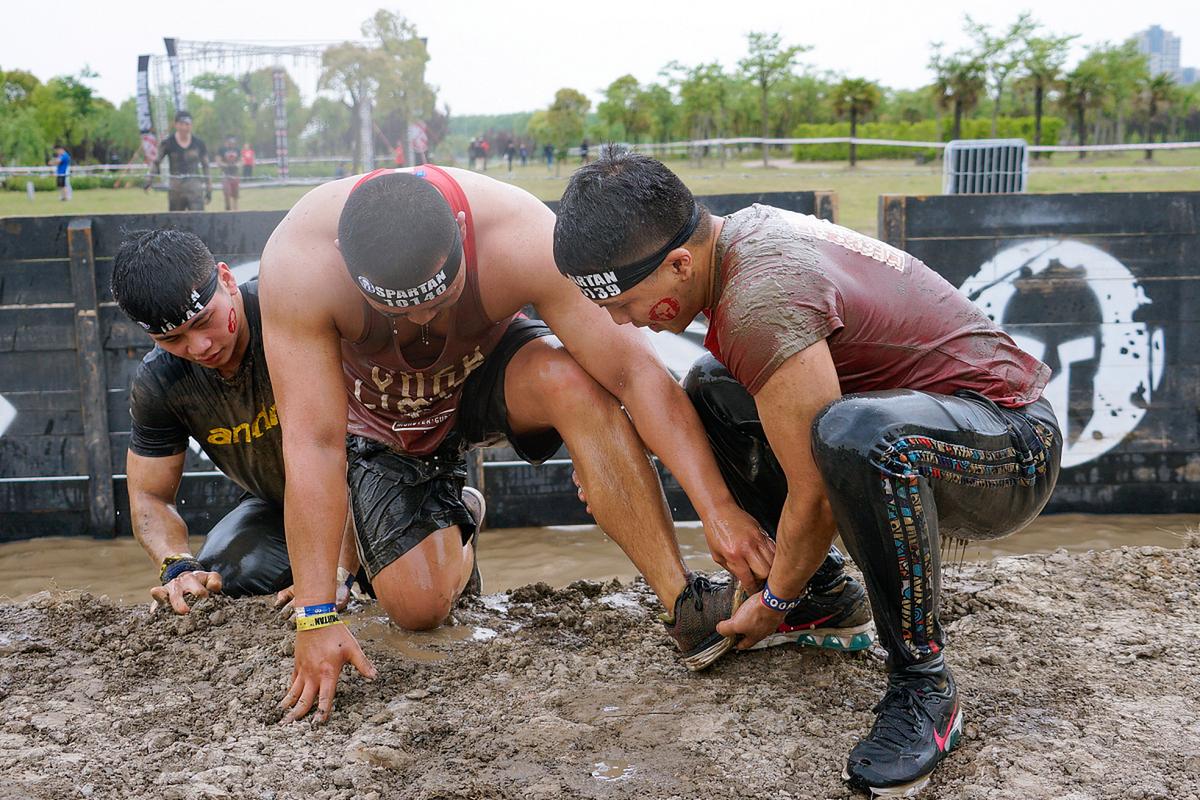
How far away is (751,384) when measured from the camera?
2.13 meters

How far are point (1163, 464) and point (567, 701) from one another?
165 inches

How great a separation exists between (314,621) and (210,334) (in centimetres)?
111

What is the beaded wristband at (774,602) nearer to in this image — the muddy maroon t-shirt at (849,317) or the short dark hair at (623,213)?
the muddy maroon t-shirt at (849,317)

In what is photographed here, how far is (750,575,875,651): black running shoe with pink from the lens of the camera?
2758 mm

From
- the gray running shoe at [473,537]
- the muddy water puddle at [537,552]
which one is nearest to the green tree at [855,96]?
the muddy water puddle at [537,552]

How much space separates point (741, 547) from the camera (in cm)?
252

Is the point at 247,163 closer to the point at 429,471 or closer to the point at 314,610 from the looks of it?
the point at 429,471

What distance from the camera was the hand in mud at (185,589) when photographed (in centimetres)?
329

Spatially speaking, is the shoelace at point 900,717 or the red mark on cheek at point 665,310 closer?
the shoelace at point 900,717

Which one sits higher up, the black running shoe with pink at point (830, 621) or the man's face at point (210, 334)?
the man's face at point (210, 334)

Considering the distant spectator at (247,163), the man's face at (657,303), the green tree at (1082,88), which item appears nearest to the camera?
the man's face at (657,303)

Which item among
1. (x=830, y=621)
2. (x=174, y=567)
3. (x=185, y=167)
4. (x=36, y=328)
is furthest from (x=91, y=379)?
(x=185, y=167)

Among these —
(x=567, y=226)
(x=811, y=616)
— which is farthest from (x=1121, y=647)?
(x=567, y=226)

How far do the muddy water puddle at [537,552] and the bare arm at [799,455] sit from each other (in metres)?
2.23
